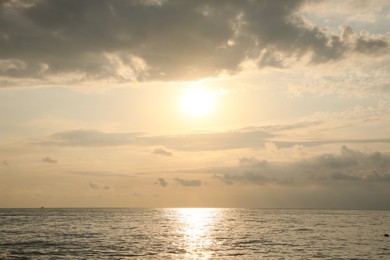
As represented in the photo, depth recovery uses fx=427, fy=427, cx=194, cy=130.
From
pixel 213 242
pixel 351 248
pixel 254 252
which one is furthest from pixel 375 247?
pixel 213 242

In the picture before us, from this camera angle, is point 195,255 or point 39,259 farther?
point 195,255

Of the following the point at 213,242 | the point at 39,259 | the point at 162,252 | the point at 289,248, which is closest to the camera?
the point at 39,259

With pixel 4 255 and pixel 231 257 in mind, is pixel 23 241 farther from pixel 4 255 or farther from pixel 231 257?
pixel 231 257

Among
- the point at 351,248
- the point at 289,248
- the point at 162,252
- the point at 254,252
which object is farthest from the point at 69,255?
the point at 351,248

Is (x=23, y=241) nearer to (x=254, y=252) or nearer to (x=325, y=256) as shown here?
(x=254, y=252)

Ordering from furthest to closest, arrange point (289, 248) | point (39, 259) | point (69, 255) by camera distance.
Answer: point (289, 248) → point (69, 255) → point (39, 259)

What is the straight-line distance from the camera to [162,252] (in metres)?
67.9

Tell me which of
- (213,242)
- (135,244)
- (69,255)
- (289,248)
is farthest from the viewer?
(213,242)

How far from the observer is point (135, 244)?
78688 mm

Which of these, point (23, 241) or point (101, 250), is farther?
point (23, 241)

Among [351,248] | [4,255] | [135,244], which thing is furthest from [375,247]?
[4,255]

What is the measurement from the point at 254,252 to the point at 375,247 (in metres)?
24.2

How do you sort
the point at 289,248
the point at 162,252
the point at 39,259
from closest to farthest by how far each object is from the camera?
the point at 39,259 < the point at 162,252 < the point at 289,248

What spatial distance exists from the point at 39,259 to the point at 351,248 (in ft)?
167
